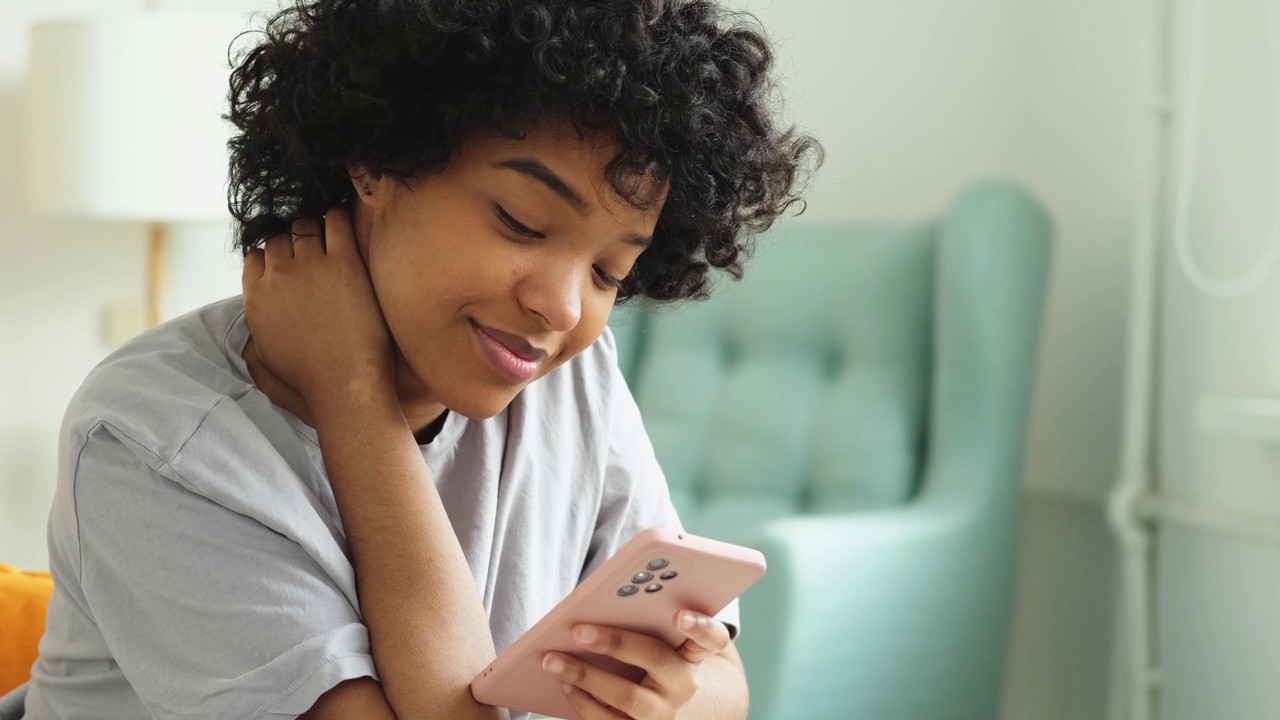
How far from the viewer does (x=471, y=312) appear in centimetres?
86

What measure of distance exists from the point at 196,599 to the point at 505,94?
0.38 meters

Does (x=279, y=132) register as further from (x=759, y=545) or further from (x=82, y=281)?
(x=82, y=281)

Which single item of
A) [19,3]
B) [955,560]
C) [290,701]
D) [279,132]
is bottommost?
[955,560]

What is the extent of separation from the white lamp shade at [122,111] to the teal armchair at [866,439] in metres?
0.84

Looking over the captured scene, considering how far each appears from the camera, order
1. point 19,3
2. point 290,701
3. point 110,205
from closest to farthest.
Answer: point 290,701 < point 110,205 < point 19,3

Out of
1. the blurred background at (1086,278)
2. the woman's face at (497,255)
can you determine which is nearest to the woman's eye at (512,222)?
the woman's face at (497,255)

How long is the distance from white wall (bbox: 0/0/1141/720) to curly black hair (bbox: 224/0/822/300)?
1441 mm

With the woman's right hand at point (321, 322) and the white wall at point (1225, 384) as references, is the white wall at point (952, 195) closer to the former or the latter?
the white wall at point (1225, 384)

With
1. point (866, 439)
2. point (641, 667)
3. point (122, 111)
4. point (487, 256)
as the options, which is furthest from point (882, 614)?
point (122, 111)

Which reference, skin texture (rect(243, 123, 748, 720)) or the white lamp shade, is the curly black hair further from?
the white lamp shade

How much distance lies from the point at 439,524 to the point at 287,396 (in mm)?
150

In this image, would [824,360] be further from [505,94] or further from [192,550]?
[192,550]

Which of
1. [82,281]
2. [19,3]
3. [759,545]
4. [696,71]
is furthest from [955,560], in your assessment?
[19,3]

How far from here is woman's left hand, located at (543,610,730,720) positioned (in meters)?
0.80
